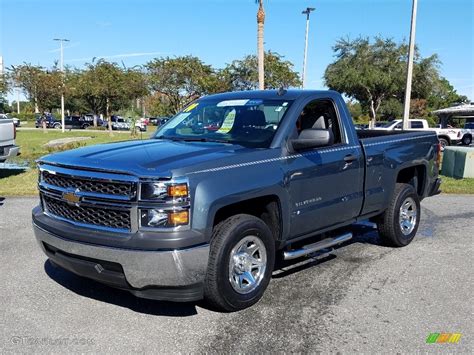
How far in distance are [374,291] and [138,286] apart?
233 centimetres

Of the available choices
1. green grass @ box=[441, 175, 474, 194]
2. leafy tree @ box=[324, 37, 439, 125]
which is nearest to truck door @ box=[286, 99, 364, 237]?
green grass @ box=[441, 175, 474, 194]

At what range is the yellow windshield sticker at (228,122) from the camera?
4.91 metres

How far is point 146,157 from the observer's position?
391 cm

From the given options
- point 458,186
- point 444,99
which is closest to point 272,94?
point 458,186

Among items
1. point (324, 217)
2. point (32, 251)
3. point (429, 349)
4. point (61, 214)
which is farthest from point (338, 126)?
point (32, 251)

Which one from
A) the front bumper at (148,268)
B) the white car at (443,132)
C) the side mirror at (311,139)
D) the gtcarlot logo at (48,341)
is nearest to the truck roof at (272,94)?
the side mirror at (311,139)

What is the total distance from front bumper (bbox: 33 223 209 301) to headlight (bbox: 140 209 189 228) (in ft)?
0.65

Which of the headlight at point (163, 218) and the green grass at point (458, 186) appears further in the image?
the green grass at point (458, 186)

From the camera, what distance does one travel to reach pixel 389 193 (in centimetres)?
593

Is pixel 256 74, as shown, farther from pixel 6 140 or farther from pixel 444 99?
pixel 444 99

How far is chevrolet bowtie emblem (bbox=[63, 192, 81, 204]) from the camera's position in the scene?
3859mm

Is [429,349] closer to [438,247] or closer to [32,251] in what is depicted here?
[438,247]

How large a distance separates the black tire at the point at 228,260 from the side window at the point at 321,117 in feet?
4.51

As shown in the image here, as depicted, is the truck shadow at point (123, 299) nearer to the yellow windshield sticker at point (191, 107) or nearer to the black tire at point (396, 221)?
the yellow windshield sticker at point (191, 107)
